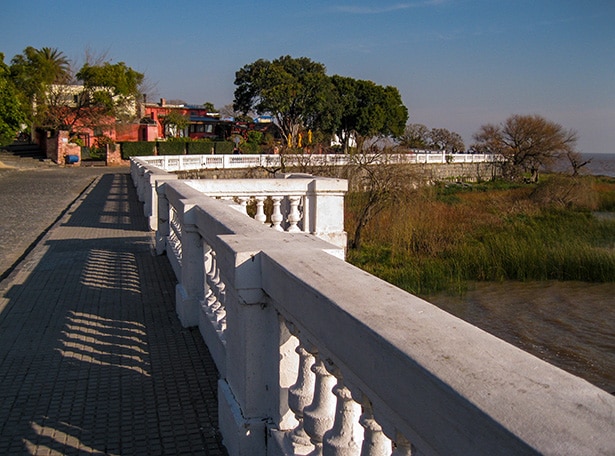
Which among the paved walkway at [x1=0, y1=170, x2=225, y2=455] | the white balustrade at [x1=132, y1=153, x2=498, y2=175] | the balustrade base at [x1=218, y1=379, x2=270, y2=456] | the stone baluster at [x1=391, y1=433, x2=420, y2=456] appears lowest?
the paved walkway at [x1=0, y1=170, x2=225, y2=455]

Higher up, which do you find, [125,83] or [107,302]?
[125,83]

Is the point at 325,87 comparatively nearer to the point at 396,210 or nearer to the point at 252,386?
the point at 396,210

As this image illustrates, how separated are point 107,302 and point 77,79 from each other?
51231 millimetres

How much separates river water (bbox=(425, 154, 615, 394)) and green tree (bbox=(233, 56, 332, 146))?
50.3m

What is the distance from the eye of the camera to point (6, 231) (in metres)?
12.8

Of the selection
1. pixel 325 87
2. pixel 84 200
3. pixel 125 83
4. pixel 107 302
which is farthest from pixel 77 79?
pixel 107 302

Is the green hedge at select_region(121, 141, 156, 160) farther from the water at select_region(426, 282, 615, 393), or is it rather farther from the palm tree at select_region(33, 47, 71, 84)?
the water at select_region(426, 282, 615, 393)

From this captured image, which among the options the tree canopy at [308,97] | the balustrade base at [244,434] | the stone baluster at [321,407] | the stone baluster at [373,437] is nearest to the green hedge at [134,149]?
the tree canopy at [308,97]

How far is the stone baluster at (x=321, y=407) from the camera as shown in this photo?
8.00 ft

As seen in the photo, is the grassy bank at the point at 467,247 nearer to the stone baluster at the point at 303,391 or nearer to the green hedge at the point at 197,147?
the stone baluster at the point at 303,391

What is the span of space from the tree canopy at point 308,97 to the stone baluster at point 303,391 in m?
59.9

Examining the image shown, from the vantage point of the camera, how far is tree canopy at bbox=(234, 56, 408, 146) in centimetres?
6600

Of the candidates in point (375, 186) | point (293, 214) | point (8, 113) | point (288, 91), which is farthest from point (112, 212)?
point (288, 91)

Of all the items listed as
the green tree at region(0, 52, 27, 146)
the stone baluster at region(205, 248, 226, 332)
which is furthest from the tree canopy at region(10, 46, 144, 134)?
the stone baluster at region(205, 248, 226, 332)
